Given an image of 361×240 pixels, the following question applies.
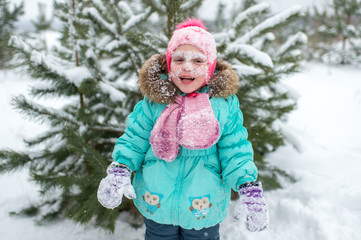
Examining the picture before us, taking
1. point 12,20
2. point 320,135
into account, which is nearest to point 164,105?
point 320,135

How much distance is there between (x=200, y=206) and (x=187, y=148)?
0.35 m

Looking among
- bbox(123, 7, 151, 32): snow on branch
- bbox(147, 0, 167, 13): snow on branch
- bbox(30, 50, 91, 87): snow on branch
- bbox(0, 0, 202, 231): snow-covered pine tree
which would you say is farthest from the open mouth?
bbox(123, 7, 151, 32): snow on branch

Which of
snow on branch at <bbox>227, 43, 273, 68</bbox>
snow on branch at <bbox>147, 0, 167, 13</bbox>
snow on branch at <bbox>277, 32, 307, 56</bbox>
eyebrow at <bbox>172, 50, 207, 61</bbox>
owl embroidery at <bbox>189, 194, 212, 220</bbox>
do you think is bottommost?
owl embroidery at <bbox>189, 194, 212, 220</bbox>

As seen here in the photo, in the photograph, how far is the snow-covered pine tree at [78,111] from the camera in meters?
1.74

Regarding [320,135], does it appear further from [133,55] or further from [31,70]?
[31,70]

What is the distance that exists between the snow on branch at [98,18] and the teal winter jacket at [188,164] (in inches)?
41.4

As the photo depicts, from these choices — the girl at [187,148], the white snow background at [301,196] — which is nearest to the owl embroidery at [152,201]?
the girl at [187,148]

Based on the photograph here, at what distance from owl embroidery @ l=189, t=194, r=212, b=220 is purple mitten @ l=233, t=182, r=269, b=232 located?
→ 0.17 metres

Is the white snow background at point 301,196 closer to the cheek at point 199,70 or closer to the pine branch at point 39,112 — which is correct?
the pine branch at point 39,112

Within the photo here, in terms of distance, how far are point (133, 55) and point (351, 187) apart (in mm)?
2659

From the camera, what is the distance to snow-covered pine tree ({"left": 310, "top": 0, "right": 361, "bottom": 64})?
10961mm

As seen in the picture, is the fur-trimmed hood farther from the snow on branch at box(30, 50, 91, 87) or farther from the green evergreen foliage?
the snow on branch at box(30, 50, 91, 87)

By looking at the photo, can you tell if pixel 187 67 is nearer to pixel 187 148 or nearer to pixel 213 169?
pixel 187 148

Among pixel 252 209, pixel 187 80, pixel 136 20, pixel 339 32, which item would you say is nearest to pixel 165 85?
pixel 187 80
